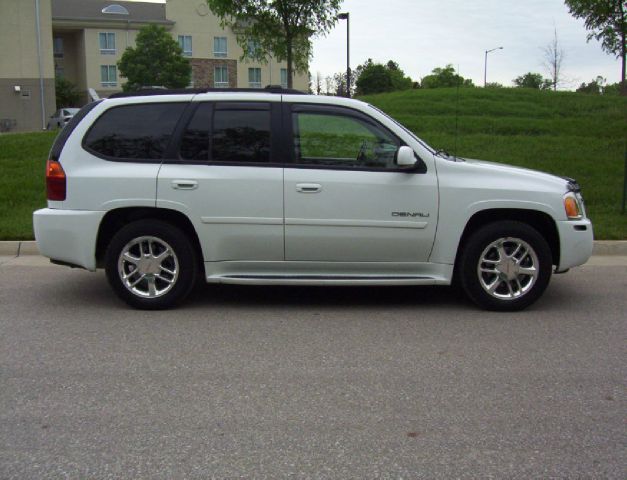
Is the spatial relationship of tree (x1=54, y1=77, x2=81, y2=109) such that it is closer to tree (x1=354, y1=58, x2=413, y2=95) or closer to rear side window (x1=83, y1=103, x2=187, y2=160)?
tree (x1=354, y1=58, x2=413, y2=95)

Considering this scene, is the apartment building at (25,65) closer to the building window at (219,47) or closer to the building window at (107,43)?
the building window at (107,43)

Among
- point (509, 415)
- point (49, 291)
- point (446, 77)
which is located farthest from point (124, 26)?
point (509, 415)

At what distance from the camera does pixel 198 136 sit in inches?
239

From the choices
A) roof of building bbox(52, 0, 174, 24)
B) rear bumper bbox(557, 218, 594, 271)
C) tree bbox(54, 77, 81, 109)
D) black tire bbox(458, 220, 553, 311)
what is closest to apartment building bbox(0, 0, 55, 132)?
tree bbox(54, 77, 81, 109)

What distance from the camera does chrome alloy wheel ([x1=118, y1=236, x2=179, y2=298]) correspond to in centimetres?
600

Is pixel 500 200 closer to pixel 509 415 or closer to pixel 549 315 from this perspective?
pixel 549 315

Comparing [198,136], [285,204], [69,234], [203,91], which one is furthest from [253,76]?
[285,204]

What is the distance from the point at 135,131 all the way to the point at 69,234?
1.09 metres

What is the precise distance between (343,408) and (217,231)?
2.47m

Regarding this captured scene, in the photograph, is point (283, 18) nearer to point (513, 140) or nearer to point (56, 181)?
point (513, 140)

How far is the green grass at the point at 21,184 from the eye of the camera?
9.52m

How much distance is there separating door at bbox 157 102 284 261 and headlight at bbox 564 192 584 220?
2.55 m

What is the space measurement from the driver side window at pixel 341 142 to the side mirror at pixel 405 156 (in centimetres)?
21

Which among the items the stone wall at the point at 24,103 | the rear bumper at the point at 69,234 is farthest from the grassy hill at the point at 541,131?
the stone wall at the point at 24,103
